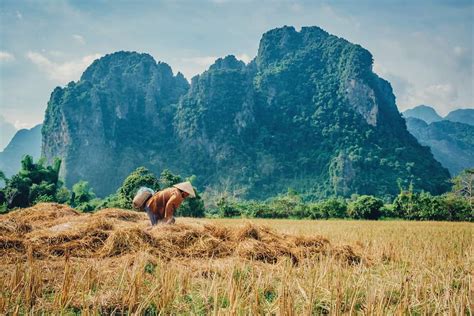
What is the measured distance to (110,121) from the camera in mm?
86500

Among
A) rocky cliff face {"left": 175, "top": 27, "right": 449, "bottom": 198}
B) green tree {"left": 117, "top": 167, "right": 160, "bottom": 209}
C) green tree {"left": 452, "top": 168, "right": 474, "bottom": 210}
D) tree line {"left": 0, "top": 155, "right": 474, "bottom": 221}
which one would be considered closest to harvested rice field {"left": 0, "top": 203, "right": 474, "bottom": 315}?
green tree {"left": 117, "top": 167, "right": 160, "bottom": 209}

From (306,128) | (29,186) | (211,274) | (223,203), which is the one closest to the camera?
(211,274)

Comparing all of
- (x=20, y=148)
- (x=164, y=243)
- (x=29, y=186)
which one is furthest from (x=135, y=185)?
(x=20, y=148)

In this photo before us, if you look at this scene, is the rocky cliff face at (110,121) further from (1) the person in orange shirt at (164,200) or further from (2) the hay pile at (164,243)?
(2) the hay pile at (164,243)

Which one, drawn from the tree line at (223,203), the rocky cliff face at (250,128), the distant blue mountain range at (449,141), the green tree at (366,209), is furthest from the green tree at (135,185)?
the distant blue mountain range at (449,141)

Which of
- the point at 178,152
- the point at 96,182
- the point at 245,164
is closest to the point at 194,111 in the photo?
the point at 178,152

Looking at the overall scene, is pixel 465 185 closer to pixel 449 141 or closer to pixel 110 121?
pixel 110 121

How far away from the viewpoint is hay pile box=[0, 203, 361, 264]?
4.79m

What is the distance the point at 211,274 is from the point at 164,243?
135cm

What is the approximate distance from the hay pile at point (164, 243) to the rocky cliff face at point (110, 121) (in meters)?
73.5

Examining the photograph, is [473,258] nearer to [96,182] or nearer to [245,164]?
[245,164]

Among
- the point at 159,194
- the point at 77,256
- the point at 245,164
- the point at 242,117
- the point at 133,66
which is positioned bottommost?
the point at 77,256

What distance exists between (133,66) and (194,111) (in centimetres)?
2620

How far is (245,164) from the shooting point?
245 ft
